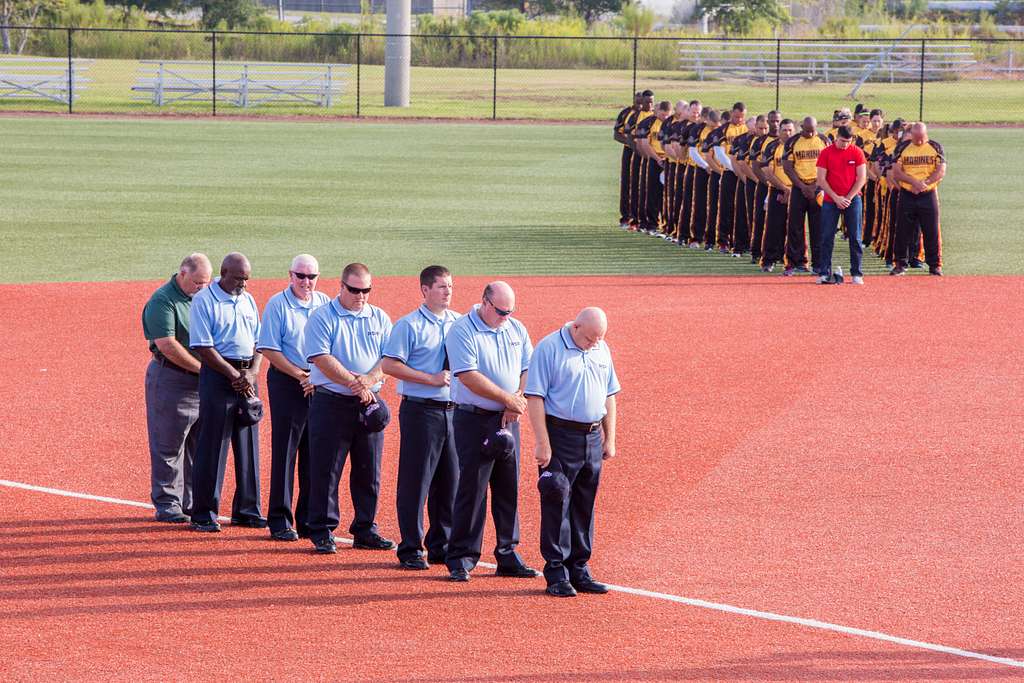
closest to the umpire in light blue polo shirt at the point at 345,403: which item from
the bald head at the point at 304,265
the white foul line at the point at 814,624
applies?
the bald head at the point at 304,265

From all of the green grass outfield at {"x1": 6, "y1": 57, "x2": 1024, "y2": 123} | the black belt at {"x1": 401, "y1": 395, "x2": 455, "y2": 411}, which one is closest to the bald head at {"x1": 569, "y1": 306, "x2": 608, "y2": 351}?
the black belt at {"x1": 401, "y1": 395, "x2": 455, "y2": 411}

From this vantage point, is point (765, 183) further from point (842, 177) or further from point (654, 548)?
point (654, 548)

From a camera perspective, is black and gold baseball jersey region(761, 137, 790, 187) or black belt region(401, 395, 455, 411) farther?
black and gold baseball jersey region(761, 137, 790, 187)

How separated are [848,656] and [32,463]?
22.6 feet

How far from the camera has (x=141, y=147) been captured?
37.2 meters

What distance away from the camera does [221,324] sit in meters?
10.4

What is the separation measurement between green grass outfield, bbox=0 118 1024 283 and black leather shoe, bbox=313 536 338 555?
11.4 m

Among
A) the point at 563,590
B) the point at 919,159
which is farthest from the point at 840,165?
the point at 563,590

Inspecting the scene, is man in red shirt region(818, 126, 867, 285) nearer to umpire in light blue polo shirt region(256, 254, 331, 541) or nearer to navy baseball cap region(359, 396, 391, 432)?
umpire in light blue polo shirt region(256, 254, 331, 541)

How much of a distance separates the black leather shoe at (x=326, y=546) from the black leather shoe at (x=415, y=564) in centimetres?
53

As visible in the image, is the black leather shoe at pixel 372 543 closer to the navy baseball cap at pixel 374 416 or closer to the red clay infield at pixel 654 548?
the red clay infield at pixel 654 548

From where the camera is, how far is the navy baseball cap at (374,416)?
9.90 metres

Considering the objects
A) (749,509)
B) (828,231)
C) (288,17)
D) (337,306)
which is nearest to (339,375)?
(337,306)

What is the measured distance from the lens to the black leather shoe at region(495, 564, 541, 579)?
31.6 feet
